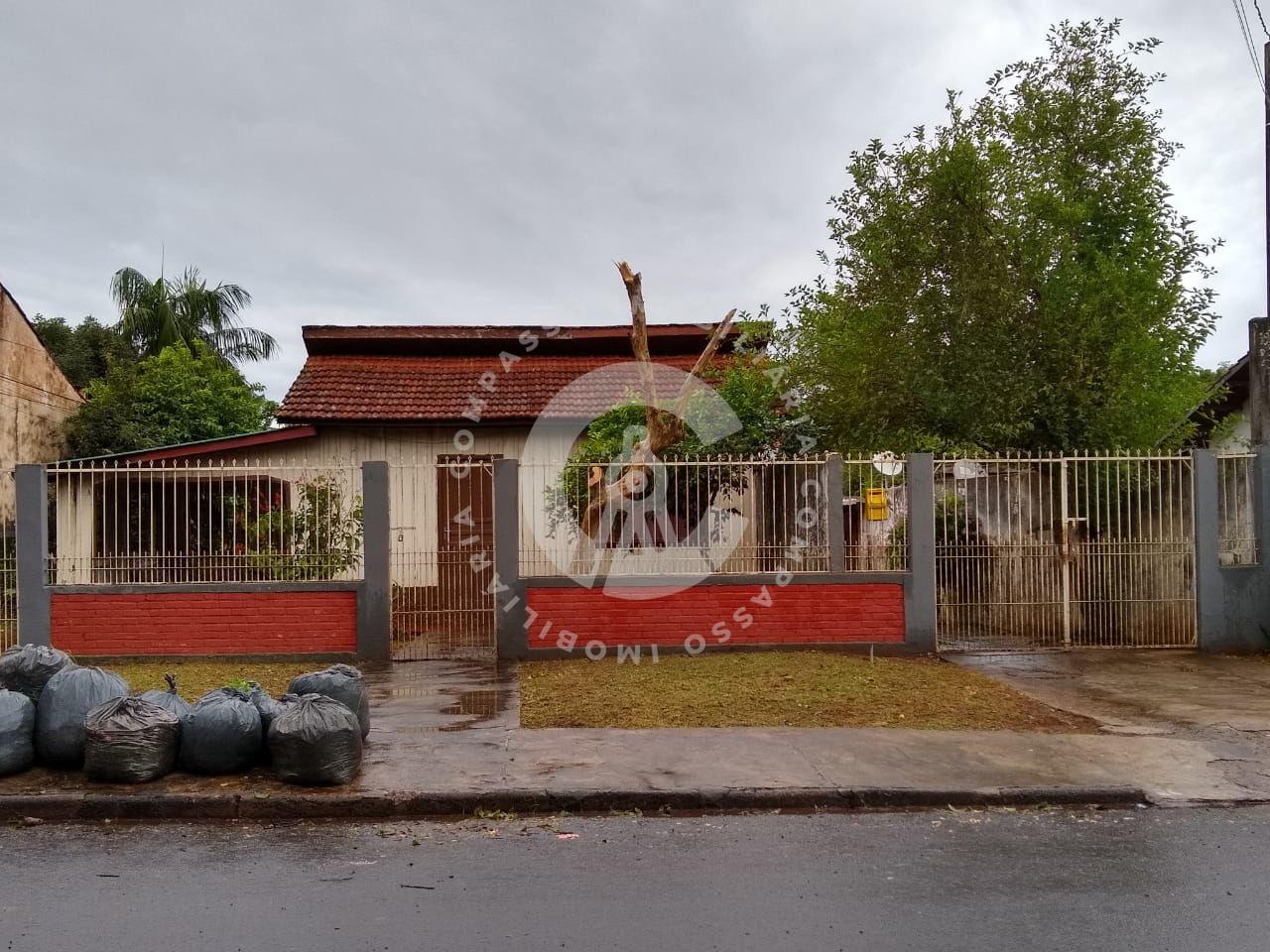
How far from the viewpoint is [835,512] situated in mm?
11758

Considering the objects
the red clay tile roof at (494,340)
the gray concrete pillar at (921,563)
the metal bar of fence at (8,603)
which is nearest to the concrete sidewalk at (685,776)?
the gray concrete pillar at (921,563)

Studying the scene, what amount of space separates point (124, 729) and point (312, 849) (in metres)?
1.69

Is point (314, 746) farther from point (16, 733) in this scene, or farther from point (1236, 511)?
point (1236, 511)

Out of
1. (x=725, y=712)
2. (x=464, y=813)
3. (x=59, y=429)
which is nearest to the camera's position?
(x=464, y=813)

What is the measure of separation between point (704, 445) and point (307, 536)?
4.74 m

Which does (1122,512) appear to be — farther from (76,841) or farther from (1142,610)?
(76,841)

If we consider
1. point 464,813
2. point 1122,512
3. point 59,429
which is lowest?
point 464,813

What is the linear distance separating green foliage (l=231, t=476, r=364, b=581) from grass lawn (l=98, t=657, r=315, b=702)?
39.1 inches

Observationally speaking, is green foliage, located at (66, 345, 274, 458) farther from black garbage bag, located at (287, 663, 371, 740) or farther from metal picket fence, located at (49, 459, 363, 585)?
black garbage bag, located at (287, 663, 371, 740)

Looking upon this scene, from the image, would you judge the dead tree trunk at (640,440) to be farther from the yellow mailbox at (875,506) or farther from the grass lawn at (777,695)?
the yellow mailbox at (875,506)

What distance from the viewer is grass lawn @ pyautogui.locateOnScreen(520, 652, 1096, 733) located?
8492mm

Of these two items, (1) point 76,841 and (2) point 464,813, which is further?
(2) point 464,813

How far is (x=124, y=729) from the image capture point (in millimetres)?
6523

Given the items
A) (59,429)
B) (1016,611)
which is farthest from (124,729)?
(59,429)
